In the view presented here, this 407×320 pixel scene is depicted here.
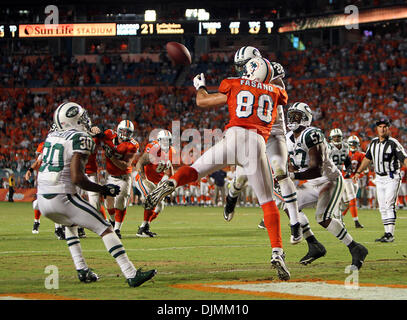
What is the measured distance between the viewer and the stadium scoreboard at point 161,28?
3462cm

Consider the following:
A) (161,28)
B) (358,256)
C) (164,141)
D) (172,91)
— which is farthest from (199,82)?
(172,91)

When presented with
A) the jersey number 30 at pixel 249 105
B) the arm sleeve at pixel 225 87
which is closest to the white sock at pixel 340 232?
the jersey number 30 at pixel 249 105

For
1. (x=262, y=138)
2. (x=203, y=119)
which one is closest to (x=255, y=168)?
(x=262, y=138)

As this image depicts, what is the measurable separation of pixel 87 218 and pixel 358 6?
107ft

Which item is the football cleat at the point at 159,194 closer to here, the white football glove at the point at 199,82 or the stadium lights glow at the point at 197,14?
the white football glove at the point at 199,82

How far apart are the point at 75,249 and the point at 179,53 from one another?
136 inches

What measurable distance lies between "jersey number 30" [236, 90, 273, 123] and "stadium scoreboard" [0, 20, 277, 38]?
28.3m

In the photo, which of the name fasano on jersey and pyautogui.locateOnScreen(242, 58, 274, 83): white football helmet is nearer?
the name fasano on jersey

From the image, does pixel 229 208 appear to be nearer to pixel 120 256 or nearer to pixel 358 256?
pixel 358 256

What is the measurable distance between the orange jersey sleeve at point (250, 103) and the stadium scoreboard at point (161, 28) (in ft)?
92.6

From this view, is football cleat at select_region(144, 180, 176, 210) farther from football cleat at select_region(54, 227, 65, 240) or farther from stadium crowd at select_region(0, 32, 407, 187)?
stadium crowd at select_region(0, 32, 407, 187)

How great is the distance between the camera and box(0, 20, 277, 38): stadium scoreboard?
34.6 m

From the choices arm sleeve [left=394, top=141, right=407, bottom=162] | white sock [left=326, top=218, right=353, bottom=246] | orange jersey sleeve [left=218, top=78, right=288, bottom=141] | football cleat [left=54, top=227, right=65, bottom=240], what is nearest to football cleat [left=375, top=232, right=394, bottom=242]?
arm sleeve [left=394, top=141, right=407, bottom=162]
